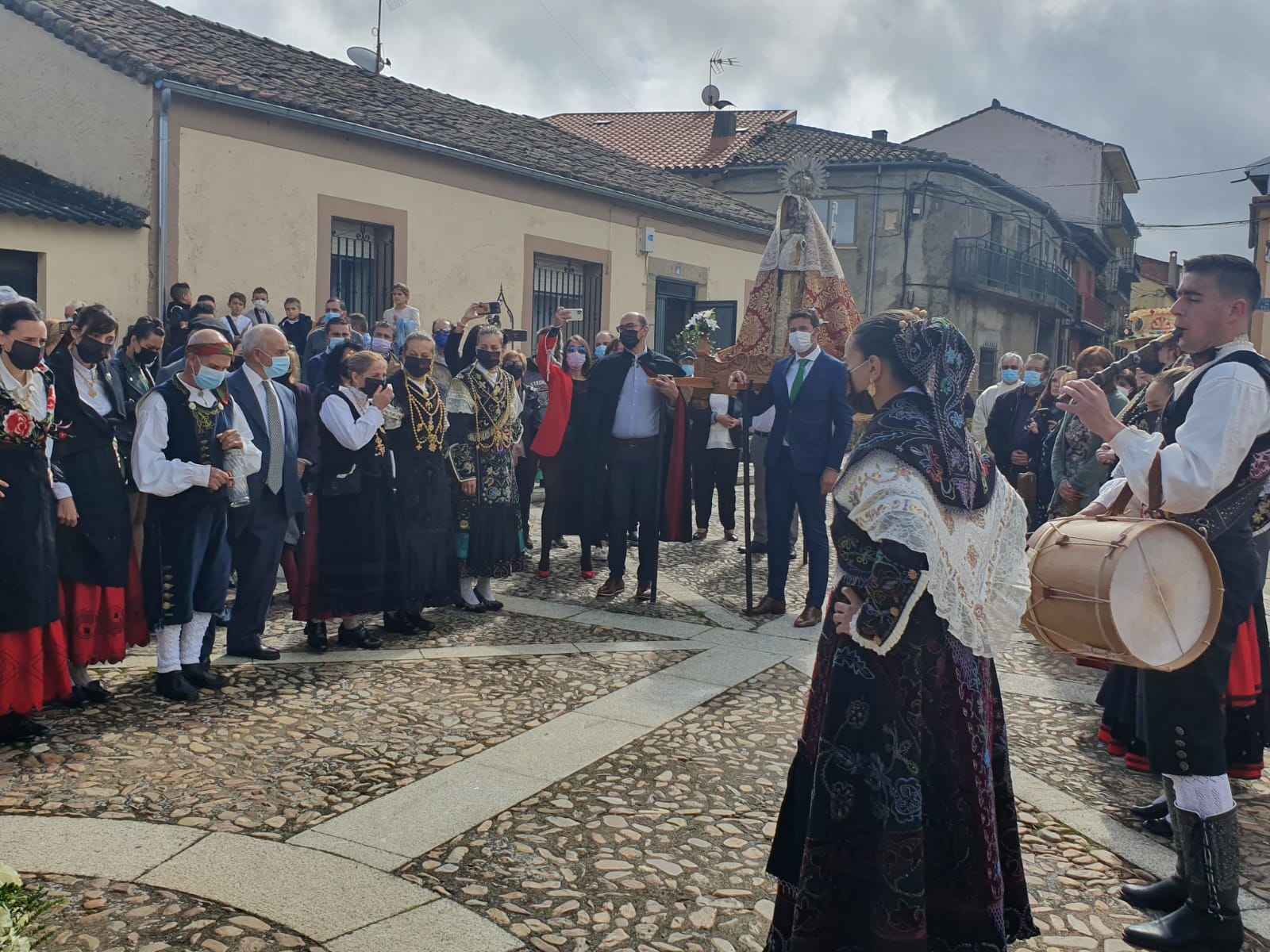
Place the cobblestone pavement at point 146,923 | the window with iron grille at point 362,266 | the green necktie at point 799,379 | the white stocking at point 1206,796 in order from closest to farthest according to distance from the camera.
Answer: the cobblestone pavement at point 146,923 < the white stocking at point 1206,796 < the green necktie at point 799,379 < the window with iron grille at point 362,266

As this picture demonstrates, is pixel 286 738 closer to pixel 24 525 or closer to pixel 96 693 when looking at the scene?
pixel 96 693

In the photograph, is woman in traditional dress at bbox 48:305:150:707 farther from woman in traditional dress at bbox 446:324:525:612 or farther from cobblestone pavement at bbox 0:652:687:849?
woman in traditional dress at bbox 446:324:525:612

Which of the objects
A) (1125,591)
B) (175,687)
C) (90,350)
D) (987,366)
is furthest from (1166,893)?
(987,366)

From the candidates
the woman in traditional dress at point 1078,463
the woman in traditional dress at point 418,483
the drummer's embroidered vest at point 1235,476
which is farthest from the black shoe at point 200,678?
the woman in traditional dress at point 1078,463

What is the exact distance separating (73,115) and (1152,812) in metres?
13.7

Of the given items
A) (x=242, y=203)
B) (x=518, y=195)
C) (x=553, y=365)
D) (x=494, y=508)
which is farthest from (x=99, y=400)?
(x=518, y=195)

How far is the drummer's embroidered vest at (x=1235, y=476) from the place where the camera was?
3.48 metres

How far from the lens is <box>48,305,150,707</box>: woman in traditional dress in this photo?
5.29 m

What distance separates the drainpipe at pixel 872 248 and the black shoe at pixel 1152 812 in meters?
27.0

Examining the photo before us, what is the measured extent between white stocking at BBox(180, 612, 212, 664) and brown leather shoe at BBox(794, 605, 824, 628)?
3.64 m

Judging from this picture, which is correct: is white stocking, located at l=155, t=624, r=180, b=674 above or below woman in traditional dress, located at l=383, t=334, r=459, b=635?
below

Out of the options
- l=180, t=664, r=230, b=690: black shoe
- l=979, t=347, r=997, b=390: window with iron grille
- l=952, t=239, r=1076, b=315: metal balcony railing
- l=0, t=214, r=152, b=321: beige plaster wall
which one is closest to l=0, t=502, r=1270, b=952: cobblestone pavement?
l=180, t=664, r=230, b=690: black shoe

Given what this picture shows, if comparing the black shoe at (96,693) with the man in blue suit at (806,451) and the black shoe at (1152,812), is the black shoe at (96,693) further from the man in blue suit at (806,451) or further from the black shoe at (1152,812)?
the black shoe at (1152,812)

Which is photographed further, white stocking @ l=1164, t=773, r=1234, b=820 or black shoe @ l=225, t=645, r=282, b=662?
black shoe @ l=225, t=645, r=282, b=662
